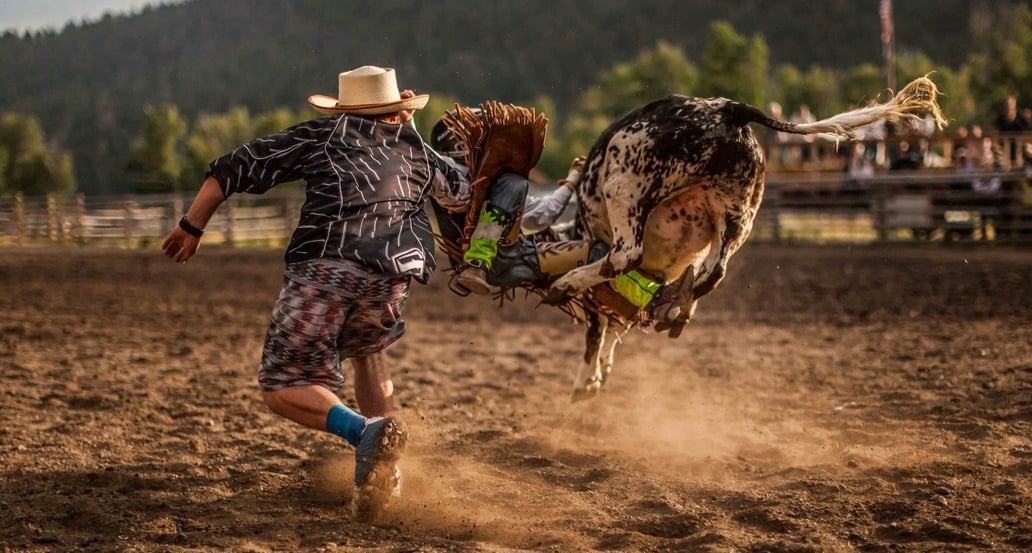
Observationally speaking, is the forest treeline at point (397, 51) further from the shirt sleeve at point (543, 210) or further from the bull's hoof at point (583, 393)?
the shirt sleeve at point (543, 210)

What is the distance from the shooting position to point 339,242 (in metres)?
3.58

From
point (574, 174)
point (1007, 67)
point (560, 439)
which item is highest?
point (1007, 67)

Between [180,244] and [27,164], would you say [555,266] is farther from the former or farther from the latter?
[27,164]

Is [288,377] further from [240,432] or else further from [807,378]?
[807,378]

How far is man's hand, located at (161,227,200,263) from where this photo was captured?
3.62 meters

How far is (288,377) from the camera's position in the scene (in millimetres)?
3695

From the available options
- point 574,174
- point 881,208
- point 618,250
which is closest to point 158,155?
point 881,208

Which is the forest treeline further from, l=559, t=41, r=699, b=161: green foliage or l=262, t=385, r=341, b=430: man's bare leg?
l=262, t=385, r=341, b=430: man's bare leg

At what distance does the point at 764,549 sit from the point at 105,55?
460ft

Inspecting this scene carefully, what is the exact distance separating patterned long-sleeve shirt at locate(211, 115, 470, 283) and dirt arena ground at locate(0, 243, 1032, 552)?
94cm

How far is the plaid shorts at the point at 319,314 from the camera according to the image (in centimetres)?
360

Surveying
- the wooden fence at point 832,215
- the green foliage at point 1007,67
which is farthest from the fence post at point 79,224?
the green foliage at point 1007,67

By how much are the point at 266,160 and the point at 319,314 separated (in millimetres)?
567

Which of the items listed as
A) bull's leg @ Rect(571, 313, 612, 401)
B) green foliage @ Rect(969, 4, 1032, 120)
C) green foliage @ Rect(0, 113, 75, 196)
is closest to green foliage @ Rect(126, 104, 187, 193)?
green foliage @ Rect(0, 113, 75, 196)
